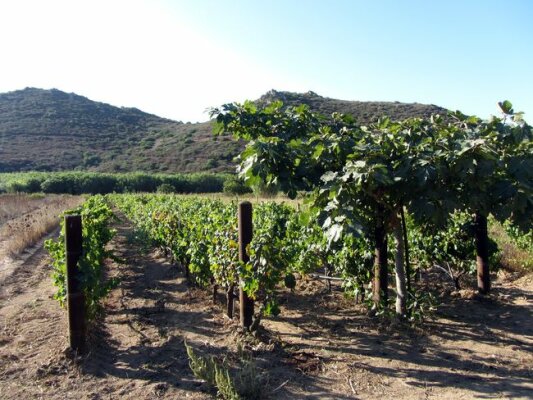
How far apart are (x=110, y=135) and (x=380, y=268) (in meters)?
65.4

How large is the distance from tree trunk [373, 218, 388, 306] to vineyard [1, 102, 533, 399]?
0.05ft

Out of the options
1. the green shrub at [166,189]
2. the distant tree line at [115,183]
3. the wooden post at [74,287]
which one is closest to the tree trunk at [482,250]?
the wooden post at [74,287]

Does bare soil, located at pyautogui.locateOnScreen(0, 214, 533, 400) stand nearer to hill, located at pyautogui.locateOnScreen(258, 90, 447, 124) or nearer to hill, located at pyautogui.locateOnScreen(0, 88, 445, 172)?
hill, located at pyautogui.locateOnScreen(0, 88, 445, 172)

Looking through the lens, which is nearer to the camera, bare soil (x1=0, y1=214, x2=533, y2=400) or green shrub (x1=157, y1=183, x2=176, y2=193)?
bare soil (x1=0, y1=214, x2=533, y2=400)

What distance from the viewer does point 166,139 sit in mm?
62656

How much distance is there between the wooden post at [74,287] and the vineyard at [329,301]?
13 millimetres

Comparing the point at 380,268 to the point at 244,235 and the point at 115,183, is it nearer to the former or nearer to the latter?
the point at 244,235

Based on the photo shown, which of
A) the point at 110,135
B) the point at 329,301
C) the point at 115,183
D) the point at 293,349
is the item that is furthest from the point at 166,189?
the point at 293,349

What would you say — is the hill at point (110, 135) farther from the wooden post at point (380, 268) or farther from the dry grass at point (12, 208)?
the wooden post at point (380, 268)

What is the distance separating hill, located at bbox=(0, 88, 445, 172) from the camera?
163ft

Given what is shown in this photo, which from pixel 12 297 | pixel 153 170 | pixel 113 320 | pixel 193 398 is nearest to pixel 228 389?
pixel 193 398

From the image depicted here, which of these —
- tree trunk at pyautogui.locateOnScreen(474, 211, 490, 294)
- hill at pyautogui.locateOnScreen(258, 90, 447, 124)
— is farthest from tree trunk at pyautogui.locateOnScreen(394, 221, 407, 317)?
hill at pyautogui.locateOnScreen(258, 90, 447, 124)

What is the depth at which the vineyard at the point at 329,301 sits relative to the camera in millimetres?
3811

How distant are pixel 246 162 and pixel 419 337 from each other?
2.63 m
